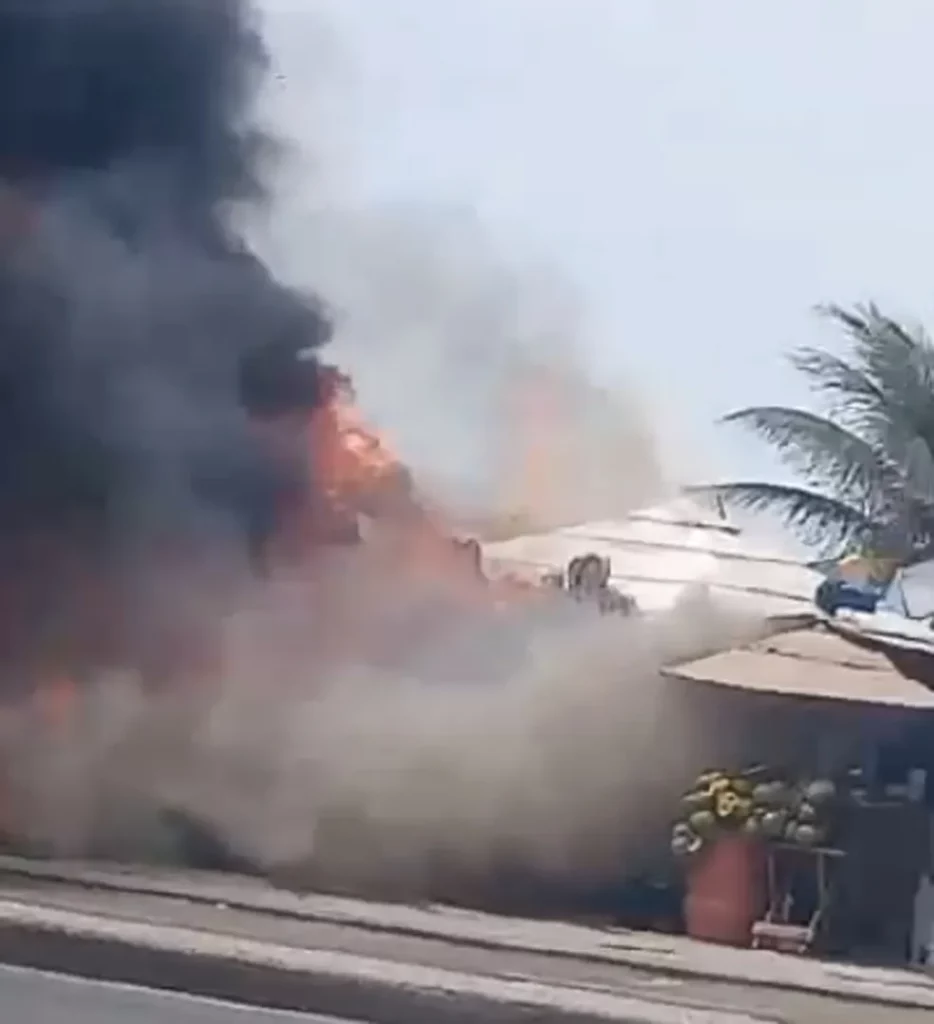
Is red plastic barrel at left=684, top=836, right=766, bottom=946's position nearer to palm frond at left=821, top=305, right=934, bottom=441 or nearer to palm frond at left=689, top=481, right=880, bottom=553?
palm frond at left=689, top=481, right=880, bottom=553

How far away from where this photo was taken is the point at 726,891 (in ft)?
9.45

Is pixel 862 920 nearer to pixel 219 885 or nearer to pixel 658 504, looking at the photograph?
pixel 658 504

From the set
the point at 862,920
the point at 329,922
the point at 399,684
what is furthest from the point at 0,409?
the point at 862,920

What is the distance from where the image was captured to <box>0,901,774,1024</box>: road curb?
248cm

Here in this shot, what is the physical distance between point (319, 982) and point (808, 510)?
97 centimetres

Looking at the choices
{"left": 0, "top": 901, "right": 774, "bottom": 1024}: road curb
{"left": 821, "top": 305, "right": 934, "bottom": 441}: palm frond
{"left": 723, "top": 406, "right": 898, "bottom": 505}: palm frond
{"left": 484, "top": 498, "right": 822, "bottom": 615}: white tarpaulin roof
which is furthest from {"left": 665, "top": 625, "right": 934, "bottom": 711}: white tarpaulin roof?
{"left": 0, "top": 901, "right": 774, "bottom": 1024}: road curb

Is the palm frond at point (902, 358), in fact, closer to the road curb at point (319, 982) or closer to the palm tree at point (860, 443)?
the palm tree at point (860, 443)

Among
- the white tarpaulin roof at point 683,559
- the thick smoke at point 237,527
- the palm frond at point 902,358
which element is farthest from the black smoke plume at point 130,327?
the palm frond at point 902,358

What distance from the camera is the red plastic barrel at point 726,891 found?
2.86 m

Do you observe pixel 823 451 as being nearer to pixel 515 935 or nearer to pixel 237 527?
pixel 515 935

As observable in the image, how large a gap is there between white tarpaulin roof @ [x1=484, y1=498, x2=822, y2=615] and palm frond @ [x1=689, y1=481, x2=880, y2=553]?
4cm

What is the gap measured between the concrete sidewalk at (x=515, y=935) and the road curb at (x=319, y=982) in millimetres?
214

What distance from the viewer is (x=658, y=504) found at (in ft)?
9.68

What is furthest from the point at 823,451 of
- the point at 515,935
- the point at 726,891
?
the point at 515,935
